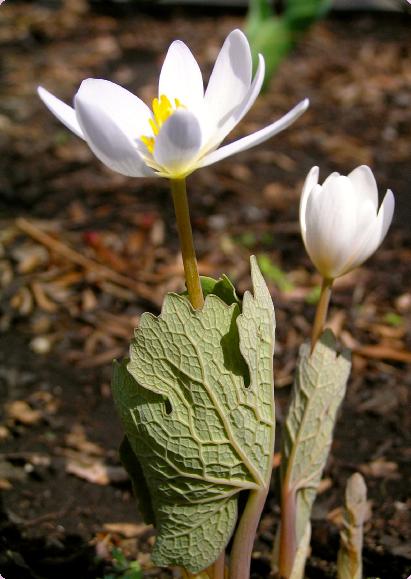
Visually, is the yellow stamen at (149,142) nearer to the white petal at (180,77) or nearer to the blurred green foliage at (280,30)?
the white petal at (180,77)

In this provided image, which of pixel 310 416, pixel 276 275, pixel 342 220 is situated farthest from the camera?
pixel 276 275

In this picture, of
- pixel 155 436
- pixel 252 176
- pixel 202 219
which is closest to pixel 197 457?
pixel 155 436

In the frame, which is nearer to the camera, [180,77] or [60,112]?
[60,112]

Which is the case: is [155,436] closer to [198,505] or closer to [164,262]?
[198,505]

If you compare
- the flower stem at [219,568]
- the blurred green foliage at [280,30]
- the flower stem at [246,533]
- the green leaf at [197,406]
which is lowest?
the flower stem at [219,568]

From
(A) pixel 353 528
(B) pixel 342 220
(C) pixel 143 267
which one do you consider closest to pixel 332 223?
(B) pixel 342 220

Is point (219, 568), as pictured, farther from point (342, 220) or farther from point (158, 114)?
point (158, 114)

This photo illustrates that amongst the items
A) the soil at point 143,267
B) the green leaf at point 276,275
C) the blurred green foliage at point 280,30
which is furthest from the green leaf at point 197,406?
the blurred green foliage at point 280,30
